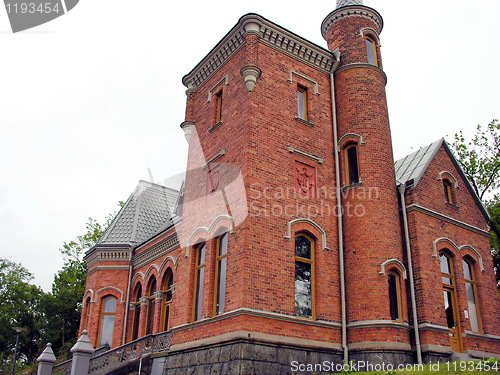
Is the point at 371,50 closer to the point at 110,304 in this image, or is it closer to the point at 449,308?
the point at 449,308

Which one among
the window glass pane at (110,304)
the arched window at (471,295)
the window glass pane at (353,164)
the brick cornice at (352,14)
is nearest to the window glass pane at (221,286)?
the window glass pane at (353,164)

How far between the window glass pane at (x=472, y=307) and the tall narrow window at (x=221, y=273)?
8208 millimetres

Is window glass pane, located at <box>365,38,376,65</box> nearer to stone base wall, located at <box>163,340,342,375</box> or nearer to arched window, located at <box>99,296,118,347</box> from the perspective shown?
stone base wall, located at <box>163,340,342,375</box>

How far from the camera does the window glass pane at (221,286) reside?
44.4 ft

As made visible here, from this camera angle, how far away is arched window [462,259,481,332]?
15969 millimetres

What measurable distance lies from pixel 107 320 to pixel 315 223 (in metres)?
12.7

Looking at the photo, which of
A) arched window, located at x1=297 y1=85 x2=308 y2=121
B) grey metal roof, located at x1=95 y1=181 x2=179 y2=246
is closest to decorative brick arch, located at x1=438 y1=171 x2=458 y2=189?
arched window, located at x1=297 y1=85 x2=308 y2=121

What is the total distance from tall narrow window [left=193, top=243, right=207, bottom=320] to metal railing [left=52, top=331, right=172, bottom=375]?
142 cm

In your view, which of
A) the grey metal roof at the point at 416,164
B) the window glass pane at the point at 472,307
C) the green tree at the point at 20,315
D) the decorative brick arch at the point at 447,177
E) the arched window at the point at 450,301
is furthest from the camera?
the green tree at the point at 20,315

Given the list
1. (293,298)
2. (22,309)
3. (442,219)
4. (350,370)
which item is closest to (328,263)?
(293,298)

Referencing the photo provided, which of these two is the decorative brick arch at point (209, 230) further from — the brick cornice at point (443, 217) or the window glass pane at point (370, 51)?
the window glass pane at point (370, 51)

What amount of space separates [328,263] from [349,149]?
411 centimetres

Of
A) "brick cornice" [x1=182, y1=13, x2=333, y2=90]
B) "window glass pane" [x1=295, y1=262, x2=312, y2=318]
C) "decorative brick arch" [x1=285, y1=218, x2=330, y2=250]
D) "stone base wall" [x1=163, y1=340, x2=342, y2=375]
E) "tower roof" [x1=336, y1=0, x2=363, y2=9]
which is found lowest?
"stone base wall" [x1=163, y1=340, x2=342, y2=375]

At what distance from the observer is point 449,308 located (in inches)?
608
